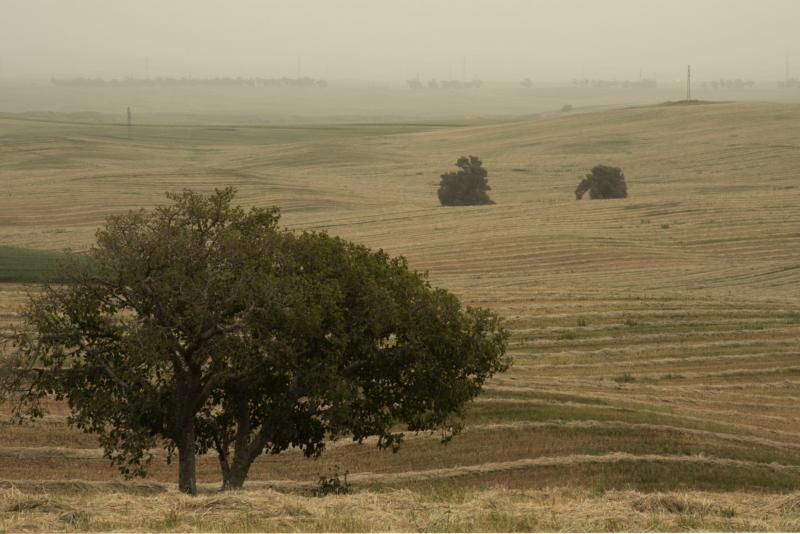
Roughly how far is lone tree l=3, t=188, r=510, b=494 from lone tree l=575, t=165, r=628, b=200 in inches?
2532

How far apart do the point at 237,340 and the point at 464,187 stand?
6689 cm

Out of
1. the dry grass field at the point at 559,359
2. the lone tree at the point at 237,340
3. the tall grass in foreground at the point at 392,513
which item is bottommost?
the dry grass field at the point at 559,359

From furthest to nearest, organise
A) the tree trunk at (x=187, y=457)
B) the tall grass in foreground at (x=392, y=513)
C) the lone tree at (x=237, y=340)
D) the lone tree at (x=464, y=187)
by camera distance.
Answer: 1. the lone tree at (x=464, y=187)
2. the tree trunk at (x=187, y=457)
3. the lone tree at (x=237, y=340)
4. the tall grass in foreground at (x=392, y=513)

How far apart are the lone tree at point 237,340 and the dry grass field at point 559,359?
1455 millimetres

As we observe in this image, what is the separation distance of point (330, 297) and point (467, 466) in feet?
20.8

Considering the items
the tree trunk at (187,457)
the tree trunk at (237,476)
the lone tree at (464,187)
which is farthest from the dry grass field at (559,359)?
the lone tree at (464,187)

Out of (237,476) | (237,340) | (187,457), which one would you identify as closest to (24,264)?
(187,457)

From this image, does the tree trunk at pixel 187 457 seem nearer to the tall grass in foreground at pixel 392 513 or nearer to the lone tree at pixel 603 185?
the tall grass in foreground at pixel 392 513

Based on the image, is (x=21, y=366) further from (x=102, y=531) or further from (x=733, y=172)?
(x=733, y=172)

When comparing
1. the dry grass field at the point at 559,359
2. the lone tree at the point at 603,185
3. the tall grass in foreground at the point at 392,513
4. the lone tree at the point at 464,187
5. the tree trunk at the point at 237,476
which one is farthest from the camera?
the lone tree at the point at 464,187

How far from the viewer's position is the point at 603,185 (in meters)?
84.4

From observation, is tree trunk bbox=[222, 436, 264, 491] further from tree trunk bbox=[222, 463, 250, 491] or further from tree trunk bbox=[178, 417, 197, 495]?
tree trunk bbox=[178, 417, 197, 495]

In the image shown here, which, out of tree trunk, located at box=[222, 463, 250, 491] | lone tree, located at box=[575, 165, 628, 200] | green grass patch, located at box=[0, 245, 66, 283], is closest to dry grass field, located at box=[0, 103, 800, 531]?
tree trunk, located at box=[222, 463, 250, 491]

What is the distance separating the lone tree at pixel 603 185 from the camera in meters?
84.4
